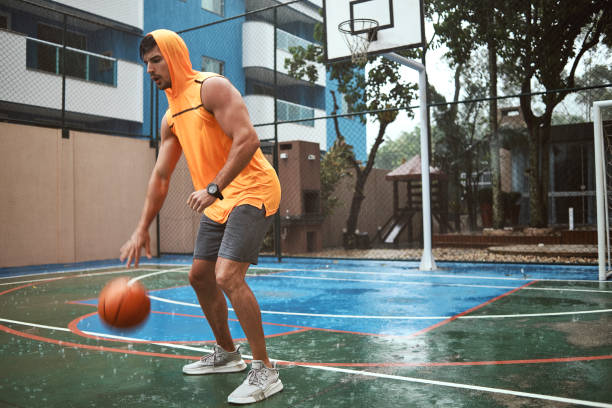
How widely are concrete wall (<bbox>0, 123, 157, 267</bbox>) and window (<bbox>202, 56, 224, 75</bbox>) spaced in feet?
16.0

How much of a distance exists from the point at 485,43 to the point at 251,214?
448 inches

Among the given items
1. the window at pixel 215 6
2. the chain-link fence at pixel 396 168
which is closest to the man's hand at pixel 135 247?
the chain-link fence at pixel 396 168

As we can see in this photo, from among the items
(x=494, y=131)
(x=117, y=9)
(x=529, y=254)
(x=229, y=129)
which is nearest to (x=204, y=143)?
(x=229, y=129)

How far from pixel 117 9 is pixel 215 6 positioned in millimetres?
3721

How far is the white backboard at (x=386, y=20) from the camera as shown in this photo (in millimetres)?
7785

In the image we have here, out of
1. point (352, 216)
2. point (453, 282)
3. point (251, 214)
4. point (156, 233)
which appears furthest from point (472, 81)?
point (251, 214)

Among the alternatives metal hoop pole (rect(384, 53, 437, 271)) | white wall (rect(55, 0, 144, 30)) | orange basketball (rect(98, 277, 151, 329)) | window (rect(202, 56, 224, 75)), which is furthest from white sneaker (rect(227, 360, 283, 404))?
window (rect(202, 56, 224, 75))

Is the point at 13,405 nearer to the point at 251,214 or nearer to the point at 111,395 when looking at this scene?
the point at 111,395

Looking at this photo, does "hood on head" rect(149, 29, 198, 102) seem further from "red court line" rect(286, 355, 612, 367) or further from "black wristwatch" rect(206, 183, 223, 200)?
"red court line" rect(286, 355, 612, 367)

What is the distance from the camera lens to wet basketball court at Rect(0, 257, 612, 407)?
255cm

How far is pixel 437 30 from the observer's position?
1213 cm

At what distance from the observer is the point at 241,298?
2.54m

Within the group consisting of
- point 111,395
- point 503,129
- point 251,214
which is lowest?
point 111,395

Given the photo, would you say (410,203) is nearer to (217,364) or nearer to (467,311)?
(467,311)
